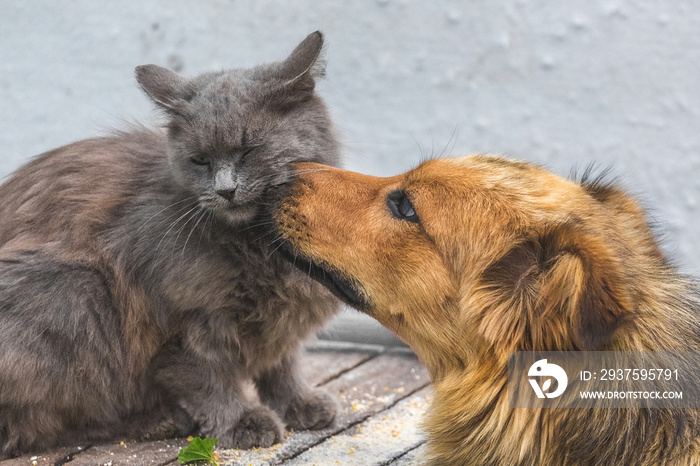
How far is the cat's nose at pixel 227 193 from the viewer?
2.71 m

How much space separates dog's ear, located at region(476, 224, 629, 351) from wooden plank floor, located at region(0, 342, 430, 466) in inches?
27.4

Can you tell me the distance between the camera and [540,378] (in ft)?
6.89

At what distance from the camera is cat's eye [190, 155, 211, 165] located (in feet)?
9.25

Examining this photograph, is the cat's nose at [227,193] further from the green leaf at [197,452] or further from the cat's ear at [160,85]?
the green leaf at [197,452]

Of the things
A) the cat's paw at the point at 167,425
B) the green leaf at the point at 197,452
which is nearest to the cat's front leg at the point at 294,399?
the cat's paw at the point at 167,425

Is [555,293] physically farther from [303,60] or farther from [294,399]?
[294,399]

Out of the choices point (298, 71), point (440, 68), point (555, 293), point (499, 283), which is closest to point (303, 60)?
point (298, 71)

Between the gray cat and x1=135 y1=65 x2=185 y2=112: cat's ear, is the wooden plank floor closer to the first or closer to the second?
the gray cat

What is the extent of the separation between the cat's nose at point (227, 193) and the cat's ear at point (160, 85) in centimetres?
41

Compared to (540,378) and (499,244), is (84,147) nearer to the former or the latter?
(499,244)

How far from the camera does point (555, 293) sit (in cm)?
202

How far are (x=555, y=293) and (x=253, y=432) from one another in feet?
4.96

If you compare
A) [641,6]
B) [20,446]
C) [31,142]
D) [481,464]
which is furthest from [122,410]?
[641,6]

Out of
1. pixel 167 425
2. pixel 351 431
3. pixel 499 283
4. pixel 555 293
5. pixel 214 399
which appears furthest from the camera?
pixel 351 431
